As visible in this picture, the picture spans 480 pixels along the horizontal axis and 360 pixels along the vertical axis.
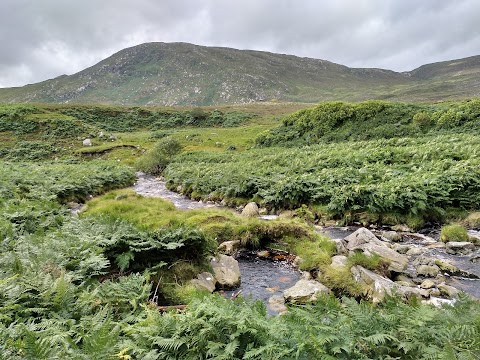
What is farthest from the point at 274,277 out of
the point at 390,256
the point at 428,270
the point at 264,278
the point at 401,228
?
the point at 401,228

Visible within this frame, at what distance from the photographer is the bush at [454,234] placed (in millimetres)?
12703

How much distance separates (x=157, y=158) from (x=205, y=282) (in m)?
30.9

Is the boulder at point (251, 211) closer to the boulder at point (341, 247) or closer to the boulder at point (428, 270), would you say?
the boulder at point (341, 247)

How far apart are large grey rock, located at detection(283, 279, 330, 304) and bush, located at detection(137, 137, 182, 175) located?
31348 mm

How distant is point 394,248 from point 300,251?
3495mm

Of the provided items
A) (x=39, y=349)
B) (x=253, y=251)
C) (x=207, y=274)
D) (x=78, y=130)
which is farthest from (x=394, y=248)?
(x=78, y=130)

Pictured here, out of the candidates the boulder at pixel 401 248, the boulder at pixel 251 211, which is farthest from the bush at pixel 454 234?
the boulder at pixel 251 211

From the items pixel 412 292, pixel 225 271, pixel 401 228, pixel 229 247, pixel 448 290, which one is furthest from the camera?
pixel 401 228

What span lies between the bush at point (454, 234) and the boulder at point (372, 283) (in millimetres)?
5159

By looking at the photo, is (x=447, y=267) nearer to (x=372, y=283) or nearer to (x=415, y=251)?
(x=415, y=251)

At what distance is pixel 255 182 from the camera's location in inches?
835

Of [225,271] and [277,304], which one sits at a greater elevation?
[225,271]

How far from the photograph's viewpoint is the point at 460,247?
12.0m

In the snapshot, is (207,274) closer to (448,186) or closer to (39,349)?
(39,349)
